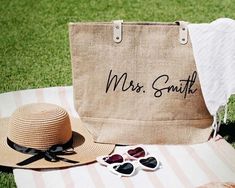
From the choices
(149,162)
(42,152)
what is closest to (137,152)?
(149,162)

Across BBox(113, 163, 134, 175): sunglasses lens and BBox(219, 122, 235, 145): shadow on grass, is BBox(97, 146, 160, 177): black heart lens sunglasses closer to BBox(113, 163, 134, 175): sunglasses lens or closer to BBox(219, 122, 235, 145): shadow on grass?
BBox(113, 163, 134, 175): sunglasses lens

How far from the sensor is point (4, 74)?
3.75m

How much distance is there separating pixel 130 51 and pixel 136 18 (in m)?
2.20

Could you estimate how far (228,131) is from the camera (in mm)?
3090

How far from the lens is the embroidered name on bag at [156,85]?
276cm

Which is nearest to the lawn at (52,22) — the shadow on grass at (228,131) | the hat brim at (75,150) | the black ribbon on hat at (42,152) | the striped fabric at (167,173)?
the shadow on grass at (228,131)

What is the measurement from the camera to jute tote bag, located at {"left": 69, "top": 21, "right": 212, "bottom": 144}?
2713 millimetres

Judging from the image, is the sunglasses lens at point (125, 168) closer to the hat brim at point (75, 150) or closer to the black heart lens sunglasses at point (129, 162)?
the black heart lens sunglasses at point (129, 162)

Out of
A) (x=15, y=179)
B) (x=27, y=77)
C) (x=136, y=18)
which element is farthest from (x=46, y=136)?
(x=136, y=18)

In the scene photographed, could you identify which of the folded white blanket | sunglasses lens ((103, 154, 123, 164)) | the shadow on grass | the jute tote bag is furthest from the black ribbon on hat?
the shadow on grass

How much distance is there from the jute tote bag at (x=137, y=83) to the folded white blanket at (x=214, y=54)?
49mm

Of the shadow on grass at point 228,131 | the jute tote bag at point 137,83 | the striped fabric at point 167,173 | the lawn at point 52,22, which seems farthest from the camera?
the lawn at point 52,22

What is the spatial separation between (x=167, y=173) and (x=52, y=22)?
8.21 feet

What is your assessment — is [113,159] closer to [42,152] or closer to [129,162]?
[129,162]
